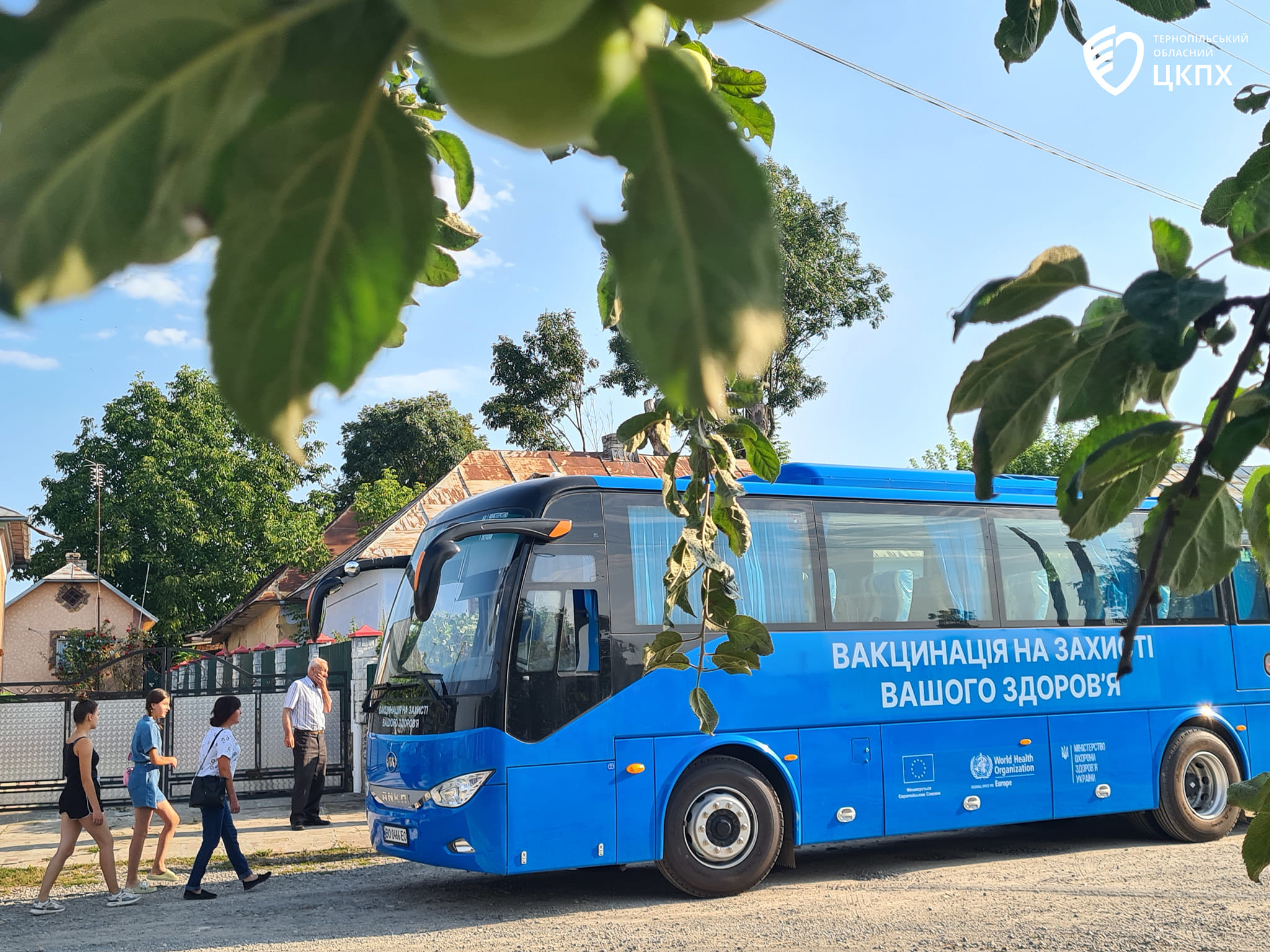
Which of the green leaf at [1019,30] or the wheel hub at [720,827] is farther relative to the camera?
the wheel hub at [720,827]

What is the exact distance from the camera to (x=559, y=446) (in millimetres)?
21312

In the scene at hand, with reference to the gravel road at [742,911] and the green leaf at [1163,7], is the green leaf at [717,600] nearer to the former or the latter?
the green leaf at [1163,7]

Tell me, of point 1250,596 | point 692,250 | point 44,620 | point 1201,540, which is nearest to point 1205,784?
point 1250,596

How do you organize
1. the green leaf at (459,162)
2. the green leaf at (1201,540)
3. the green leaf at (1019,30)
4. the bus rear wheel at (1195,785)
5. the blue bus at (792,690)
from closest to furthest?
the green leaf at (459,162) → the green leaf at (1201,540) → the green leaf at (1019,30) → the blue bus at (792,690) → the bus rear wheel at (1195,785)

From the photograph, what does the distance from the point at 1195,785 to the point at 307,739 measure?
25.8 ft

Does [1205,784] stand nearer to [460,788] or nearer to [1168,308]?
[460,788]

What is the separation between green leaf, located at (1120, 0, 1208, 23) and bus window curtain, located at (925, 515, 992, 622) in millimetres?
7210

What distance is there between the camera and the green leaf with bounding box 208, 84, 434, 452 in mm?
251

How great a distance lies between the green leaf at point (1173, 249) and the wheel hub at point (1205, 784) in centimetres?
925

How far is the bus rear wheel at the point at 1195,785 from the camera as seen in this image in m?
8.57

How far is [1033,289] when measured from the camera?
0.79 m

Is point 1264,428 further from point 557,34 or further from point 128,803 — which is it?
point 128,803

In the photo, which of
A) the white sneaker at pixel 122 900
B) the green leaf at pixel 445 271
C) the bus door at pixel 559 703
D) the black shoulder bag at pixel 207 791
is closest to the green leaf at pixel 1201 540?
the green leaf at pixel 445 271

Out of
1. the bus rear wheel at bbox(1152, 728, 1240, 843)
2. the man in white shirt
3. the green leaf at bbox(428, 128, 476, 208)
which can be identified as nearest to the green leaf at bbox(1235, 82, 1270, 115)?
the green leaf at bbox(428, 128, 476, 208)
